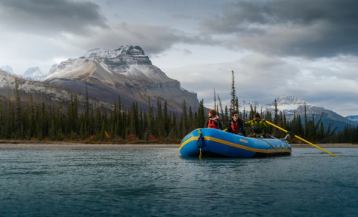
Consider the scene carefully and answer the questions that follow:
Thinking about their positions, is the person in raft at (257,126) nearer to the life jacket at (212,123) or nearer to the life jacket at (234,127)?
the life jacket at (234,127)

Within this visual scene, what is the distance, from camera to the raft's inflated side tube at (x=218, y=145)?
3288cm

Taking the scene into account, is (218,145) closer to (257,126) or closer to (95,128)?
(257,126)

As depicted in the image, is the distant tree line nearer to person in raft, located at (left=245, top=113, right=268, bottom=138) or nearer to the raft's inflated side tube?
person in raft, located at (left=245, top=113, right=268, bottom=138)

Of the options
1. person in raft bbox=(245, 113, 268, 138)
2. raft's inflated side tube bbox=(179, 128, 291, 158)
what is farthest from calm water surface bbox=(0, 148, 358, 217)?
person in raft bbox=(245, 113, 268, 138)

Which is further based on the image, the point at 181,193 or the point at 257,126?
the point at 257,126

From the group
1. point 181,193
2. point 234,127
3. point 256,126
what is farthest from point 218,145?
point 181,193

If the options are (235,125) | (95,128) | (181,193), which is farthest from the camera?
(95,128)

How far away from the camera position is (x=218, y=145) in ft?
109

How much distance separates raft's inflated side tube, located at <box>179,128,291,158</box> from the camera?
108ft

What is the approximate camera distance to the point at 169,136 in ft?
347

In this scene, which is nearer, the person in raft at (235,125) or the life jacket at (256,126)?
the person in raft at (235,125)

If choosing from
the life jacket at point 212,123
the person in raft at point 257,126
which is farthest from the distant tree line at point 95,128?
the life jacket at point 212,123

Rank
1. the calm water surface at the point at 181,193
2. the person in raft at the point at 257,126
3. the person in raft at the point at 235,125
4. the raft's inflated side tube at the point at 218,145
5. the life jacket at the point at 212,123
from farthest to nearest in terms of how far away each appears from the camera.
→ the person in raft at the point at 257,126
the person in raft at the point at 235,125
the life jacket at the point at 212,123
the raft's inflated side tube at the point at 218,145
the calm water surface at the point at 181,193

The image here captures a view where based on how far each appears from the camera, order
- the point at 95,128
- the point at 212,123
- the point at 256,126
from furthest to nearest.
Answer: the point at 95,128 < the point at 256,126 < the point at 212,123
